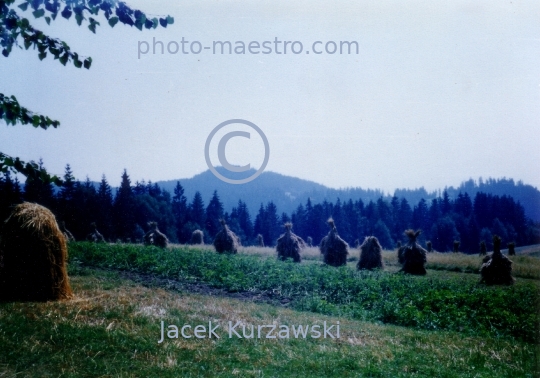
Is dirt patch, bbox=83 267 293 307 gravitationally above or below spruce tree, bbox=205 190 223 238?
below

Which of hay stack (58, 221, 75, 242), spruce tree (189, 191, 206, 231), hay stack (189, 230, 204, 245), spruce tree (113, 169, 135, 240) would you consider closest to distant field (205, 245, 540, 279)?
hay stack (189, 230, 204, 245)

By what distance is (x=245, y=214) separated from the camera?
7.93 metres

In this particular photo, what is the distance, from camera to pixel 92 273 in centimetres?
790

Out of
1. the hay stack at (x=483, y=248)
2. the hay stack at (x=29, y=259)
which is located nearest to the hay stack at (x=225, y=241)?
the hay stack at (x=29, y=259)

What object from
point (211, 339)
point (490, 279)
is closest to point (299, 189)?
point (211, 339)

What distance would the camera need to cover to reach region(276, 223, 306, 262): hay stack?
28.0 feet

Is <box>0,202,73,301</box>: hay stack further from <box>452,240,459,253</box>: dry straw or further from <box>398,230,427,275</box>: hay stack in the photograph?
<box>452,240,459,253</box>: dry straw

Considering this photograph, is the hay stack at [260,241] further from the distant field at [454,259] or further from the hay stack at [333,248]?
the hay stack at [333,248]

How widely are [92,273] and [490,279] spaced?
7158 millimetres

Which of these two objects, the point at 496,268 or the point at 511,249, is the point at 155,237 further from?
the point at 511,249

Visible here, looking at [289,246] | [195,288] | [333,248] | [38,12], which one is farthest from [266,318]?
[38,12]

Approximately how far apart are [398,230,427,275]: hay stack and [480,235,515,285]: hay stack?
1052 millimetres

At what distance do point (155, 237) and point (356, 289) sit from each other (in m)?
3.87

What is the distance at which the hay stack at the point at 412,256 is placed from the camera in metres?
8.10
